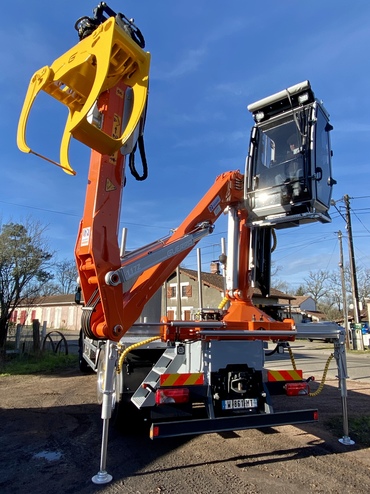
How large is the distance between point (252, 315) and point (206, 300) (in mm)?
1457

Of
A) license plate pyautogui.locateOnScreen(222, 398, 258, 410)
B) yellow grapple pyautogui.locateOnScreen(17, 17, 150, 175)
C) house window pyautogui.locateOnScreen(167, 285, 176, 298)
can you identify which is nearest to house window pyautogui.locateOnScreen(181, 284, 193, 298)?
house window pyautogui.locateOnScreen(167, 285, 176, 298)

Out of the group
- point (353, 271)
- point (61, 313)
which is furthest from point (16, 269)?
point (61, 313)

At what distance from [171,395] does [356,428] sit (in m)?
3.32

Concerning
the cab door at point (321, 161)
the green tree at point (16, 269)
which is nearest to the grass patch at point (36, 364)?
the green tree at point (16, 269)

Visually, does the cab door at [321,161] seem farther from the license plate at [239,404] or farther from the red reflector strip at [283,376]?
the license plate at [239,404]

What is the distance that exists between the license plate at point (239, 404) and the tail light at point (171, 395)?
0.53m

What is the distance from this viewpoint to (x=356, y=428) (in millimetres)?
5621

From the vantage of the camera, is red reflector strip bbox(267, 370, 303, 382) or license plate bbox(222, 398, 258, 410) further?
red reflector strip bbox(267, 370, 303, 382)

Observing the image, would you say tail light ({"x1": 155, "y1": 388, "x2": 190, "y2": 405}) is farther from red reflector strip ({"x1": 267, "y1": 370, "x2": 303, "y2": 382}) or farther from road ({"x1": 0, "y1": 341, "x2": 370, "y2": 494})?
red reflector strip ({"x1": 267, "y1": 370, "x2": 303, "y2": 382})

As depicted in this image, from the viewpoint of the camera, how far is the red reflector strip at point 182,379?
4273 millimetres

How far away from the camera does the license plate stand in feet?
14.7

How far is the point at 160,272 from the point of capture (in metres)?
4.91

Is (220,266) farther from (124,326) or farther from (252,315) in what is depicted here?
(124,326)

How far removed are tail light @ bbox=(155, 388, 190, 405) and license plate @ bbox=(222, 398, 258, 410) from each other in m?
0.53
